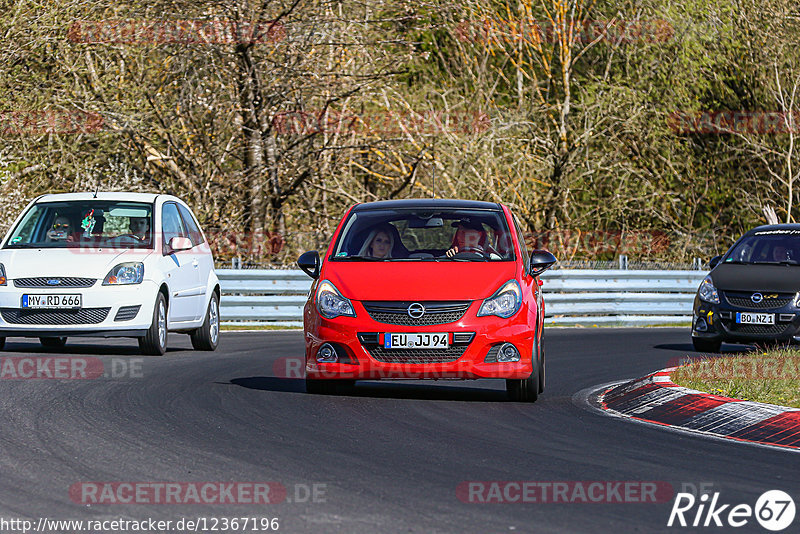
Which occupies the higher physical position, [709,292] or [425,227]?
[425,227]

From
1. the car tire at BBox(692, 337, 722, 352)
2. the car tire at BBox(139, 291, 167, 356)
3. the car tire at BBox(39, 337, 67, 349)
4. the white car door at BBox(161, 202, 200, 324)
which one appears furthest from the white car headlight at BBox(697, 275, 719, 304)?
the car tire at BBox(39, 337, 67, 349)

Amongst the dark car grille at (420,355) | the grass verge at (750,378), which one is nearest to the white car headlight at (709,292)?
the grass verge at (750,378)

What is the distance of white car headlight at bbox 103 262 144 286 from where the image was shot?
46.5ft

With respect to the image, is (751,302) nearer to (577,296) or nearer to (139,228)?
(139,228)

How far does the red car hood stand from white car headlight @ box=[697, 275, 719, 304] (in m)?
6.63

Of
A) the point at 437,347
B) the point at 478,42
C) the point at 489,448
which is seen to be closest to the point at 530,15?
the point at 478,42

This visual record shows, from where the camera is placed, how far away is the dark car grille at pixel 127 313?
14.1 metres

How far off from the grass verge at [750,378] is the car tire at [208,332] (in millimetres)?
6263

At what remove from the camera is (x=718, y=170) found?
111 ft

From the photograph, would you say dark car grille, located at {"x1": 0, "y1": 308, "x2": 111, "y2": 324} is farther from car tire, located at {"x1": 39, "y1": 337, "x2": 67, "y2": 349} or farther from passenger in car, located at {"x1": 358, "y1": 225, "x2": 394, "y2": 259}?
passenger in car, located at {"x1": 358, "y1": 225, "x2": 394, "y2": 259}

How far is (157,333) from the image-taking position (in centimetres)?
1462

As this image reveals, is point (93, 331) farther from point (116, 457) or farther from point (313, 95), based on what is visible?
point (313, 95)

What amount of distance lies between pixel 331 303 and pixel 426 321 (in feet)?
2.73

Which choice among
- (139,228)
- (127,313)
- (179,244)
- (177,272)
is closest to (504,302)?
(127,313)
